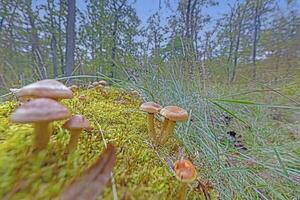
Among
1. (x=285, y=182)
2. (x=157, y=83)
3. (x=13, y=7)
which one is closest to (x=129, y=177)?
(x=285, y=182)

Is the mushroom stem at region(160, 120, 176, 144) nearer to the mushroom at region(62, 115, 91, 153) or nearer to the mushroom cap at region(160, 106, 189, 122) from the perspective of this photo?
the mushroom cap at region(160, 106, 189, 122)

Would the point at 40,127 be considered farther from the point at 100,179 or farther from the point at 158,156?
the point at 158,156

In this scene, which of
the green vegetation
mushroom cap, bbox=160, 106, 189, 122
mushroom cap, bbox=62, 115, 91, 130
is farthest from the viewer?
the green vegetation

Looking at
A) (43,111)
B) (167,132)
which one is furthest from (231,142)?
(43,111)

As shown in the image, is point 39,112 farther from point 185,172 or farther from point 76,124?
point 185,172

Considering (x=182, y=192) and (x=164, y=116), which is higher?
(x=164, y=116)

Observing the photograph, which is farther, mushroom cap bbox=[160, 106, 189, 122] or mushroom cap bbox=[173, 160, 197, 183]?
mushroom cap bbox=[160, 106, 189, 122]

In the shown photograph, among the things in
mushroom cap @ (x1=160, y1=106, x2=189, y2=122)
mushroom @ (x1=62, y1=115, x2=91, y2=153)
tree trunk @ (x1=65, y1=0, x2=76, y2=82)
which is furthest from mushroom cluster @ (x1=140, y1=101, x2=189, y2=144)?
tree trunk @ (x1=65, y1=0, x2=76, y2=82)
